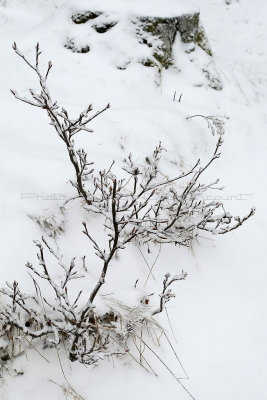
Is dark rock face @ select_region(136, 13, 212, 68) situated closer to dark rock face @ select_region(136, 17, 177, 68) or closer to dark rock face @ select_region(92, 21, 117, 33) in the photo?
dark rock face @ select_region(136, 17, 177, 68)

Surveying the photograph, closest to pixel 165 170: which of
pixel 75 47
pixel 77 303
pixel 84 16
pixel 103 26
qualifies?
pixel 77 303

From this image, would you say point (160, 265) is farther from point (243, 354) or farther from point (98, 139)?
point (98, 139)

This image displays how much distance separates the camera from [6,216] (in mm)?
2066

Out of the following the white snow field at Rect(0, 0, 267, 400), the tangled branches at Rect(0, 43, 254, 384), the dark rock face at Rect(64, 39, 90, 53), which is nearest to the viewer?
the tangled branches at Rect(0, 43, 254, 384)

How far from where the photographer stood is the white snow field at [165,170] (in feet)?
5.97

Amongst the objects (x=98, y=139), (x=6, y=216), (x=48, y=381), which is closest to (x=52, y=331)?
(x=48, y=381)

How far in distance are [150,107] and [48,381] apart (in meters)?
2.88

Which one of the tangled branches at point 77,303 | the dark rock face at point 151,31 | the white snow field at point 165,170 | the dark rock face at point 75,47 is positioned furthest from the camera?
the dark rock face at point 151,31

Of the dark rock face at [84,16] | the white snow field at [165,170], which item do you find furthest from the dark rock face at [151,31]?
the white snow field at [165,170]

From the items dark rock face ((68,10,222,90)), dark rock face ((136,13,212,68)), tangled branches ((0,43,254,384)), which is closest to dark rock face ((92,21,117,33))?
dark rock face ((68,10,222,90))

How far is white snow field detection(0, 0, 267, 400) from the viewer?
1818 mm

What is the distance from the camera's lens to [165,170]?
3.13 metres

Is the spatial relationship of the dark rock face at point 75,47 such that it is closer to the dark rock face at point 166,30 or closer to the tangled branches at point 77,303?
the dark rock face at point 166,30

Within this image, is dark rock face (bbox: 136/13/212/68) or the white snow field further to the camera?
dark rock face (bbox: 136/13/212/68)
